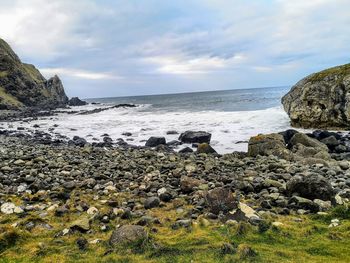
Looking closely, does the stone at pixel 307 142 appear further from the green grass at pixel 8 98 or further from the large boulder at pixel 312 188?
the green grass at pixel 8 98

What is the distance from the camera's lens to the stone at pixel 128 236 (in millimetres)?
5340

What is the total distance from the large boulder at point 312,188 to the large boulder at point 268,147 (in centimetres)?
687

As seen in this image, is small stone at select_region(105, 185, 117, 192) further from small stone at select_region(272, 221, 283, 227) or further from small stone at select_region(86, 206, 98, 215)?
small stone at select_region(272, 221, 283, 227)

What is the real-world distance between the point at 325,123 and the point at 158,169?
17595 millimetres

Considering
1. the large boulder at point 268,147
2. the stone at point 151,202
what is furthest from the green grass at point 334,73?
the stone at point 151,202

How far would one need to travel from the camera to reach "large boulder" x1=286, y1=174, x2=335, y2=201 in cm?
724

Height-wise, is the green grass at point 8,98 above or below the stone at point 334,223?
above

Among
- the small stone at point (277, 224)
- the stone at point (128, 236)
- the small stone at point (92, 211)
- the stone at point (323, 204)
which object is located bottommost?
the stone at point (323, 204)

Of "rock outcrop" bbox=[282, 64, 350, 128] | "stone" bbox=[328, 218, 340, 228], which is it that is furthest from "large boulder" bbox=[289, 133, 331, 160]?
"stone" bbox=[328, 218, 340, 228]

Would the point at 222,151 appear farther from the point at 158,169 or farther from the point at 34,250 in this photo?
the point at 34,250

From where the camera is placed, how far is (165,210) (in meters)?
7.18

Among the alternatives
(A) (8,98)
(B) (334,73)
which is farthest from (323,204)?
(A) (8,98)

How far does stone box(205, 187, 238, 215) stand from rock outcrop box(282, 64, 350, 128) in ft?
61.7

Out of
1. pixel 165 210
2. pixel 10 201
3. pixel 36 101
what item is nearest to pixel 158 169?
pixel 165 210
